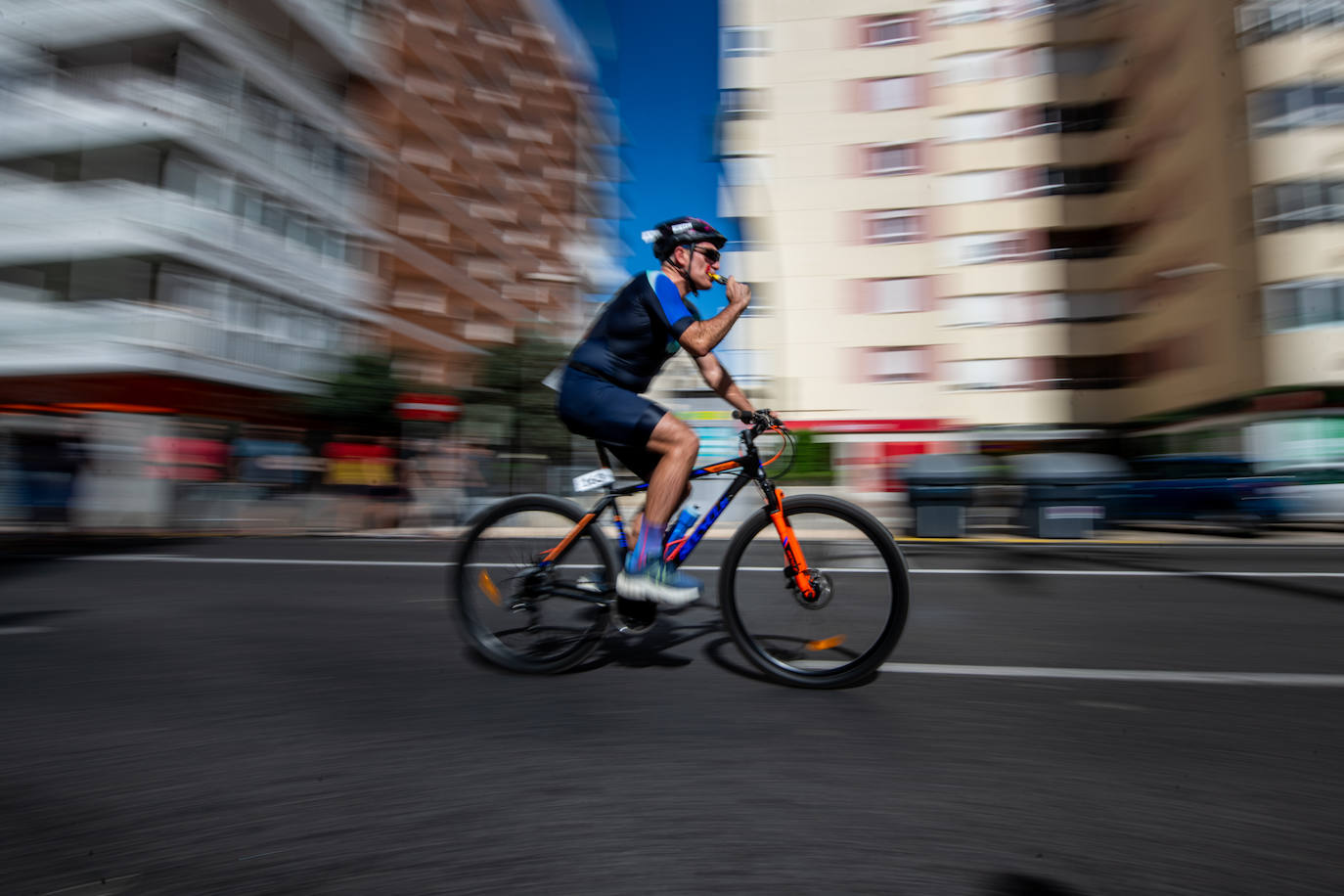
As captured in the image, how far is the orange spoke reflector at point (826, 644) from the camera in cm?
338

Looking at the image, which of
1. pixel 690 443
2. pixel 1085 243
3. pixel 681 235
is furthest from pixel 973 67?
pixel 690 443

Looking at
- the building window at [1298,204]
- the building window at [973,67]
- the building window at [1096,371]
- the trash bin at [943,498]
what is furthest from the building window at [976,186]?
the trash bin at [943,498]

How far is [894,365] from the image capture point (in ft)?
93.5

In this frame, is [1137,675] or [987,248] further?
[987,248]

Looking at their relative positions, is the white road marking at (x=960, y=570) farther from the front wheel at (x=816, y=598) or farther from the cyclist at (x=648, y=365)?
the front wheel at (x=816, y=598)

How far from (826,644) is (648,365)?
4.32 ft

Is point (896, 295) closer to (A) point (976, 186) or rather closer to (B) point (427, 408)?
(A) point (976, 186)

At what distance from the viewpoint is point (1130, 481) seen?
13766mm

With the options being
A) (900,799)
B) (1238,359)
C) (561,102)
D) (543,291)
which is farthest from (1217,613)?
(561,102)

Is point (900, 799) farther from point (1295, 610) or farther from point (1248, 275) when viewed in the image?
point (1248, 275)

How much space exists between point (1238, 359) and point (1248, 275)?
212 cm

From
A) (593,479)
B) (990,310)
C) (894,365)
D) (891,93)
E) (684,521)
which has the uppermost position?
(891,93)

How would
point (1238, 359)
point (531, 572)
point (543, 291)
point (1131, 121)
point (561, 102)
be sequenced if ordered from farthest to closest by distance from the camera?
point (561, 102), point (543, 291), point (1131, 121), point (1238, 359), point (531, 572)

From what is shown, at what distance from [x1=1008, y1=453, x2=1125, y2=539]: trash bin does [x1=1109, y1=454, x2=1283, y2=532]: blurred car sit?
498 mm
